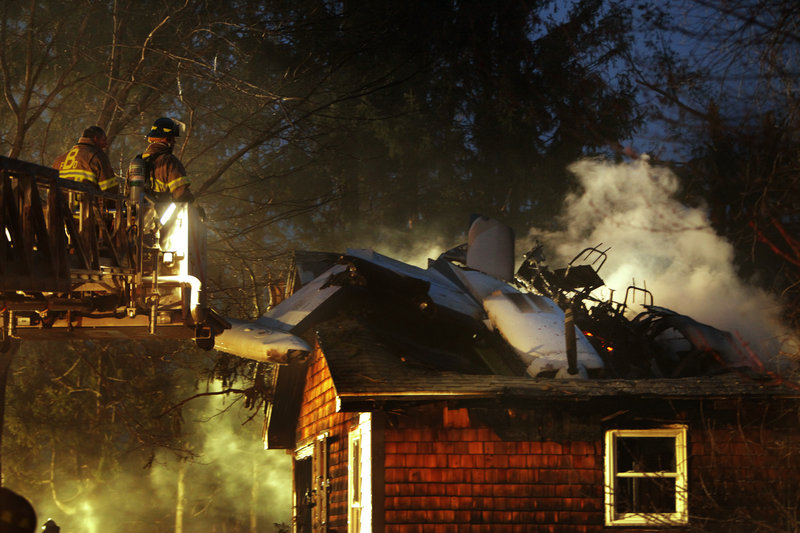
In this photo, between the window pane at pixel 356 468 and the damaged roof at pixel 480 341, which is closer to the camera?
the damaged roof at pixel 480 341

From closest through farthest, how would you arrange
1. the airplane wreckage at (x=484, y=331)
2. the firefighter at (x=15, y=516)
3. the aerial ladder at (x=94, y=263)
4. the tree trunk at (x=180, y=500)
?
the firefighter at (x=15, y=516) → the aerial ladder at (x=94, y=263) → the airplane wreckage at (x=484, y=331) → the tree trunk at (x=180, y=500)

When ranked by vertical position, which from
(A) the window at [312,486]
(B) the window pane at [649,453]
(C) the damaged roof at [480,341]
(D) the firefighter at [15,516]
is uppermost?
(C) the damaged roof at [480,341]

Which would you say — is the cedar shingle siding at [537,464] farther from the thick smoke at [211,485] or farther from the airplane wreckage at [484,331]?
the thick smoke at [211,485]

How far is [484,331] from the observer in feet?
44.4

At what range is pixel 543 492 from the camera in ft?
37.9

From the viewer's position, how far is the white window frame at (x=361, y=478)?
11.7m

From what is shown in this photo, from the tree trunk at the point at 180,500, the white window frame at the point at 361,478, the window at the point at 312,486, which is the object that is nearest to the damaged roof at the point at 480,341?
the white window frame at the point at 361,478

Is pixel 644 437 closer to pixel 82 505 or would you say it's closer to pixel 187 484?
pixel 82 505

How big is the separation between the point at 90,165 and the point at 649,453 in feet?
25.3

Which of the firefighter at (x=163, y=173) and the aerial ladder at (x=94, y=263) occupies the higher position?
the firefighter at (x=163, y=173)

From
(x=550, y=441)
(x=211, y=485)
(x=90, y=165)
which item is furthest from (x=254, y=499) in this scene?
(x=90, y=165)

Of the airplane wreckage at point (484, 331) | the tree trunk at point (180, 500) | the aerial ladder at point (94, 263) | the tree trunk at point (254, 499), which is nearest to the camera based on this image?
the aerial ladder at point (94, 263)

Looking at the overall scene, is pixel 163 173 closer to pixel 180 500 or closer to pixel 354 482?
pixel 354 482

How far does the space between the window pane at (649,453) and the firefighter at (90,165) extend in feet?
23.2
